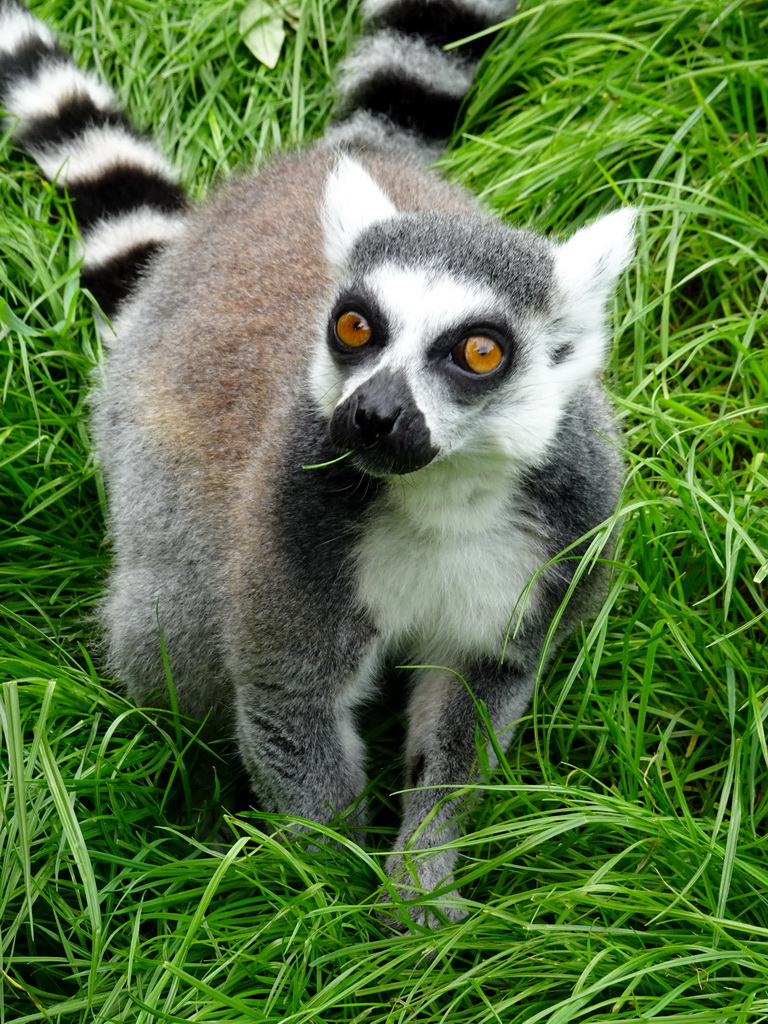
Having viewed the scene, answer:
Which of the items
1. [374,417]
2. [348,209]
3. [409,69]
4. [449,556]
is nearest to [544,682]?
[449,556]

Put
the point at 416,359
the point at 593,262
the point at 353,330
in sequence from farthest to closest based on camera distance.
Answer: the point at 593,262 → the point at 353,330 → the point at 416,359

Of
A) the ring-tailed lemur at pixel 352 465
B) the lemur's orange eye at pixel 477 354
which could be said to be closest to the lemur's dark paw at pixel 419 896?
the ring-tailed lemur at pixel 352 465

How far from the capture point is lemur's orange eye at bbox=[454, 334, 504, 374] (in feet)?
9.35

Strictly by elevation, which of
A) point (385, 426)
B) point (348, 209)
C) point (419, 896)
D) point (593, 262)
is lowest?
point (419, 896)

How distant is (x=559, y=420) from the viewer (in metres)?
3.08

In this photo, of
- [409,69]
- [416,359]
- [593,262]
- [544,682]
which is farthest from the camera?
[409,69]

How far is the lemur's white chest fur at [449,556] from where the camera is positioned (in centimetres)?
305

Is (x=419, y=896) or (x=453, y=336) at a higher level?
(x=453, y=336)

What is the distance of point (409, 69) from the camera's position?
458 cm

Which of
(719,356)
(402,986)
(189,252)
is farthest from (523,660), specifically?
(189,252)

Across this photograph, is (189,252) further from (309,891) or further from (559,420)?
(309,891)

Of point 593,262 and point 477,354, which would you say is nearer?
point 477,354

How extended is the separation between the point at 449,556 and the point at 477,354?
57 cm

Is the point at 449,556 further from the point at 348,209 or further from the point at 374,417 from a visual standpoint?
the point at 348,209
